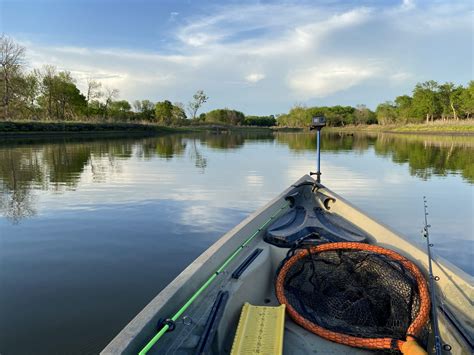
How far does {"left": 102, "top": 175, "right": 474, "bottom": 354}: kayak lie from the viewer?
2.23 metres

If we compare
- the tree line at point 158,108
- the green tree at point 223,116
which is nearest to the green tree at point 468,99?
the tree line at point 158,108

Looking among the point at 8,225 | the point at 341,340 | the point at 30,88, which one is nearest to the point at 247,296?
the point at 341,340

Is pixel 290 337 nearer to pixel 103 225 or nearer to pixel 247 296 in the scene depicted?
pixel 247 296

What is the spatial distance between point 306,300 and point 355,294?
528 millimetres

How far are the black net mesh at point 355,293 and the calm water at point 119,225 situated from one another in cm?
202

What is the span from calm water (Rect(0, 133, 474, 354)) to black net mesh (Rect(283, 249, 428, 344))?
2.02 meters

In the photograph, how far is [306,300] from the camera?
3.35 metres

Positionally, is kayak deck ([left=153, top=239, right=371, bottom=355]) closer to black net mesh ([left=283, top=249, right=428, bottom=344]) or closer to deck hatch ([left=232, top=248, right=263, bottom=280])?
deck hatch ([left=232, top=248, right=263, bottom=280])

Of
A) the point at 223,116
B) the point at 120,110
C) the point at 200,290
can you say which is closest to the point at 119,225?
the point at 200,290

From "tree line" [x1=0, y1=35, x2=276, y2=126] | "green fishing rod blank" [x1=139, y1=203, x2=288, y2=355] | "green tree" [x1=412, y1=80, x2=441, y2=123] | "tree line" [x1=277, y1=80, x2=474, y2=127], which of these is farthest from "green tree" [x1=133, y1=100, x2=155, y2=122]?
"green fishing rod blank" [x1=139, y1=203, x2=288, y2=355]

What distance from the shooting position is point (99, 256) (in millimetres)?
5391

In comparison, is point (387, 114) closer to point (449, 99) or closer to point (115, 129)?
point (449, 99)

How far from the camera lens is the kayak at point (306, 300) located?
2232mm

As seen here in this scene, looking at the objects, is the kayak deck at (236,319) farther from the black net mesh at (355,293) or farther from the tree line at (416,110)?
the tree line at (416,110)
